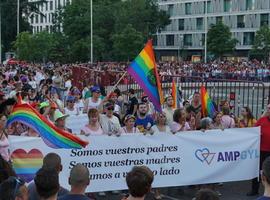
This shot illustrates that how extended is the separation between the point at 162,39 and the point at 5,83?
249 ft

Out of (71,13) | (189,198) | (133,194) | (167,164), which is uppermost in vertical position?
(71,13)

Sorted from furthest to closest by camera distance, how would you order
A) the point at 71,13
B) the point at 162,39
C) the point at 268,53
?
1. the point at 162,39
2. the point at 71,13
3. the point at 268,53

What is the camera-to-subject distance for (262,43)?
70812mm

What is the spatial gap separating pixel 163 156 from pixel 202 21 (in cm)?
7992

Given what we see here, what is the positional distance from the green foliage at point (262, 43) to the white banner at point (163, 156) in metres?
59.9

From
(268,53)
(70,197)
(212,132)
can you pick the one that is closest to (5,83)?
(212,132)

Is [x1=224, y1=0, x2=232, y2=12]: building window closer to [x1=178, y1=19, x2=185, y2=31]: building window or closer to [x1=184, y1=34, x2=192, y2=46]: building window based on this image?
[x1=184, y1=34, x2=192, y2=46]: building window

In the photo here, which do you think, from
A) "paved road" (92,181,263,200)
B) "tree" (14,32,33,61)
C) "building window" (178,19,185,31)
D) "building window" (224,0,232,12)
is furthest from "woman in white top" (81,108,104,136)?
"building window" (178,19,185,31)

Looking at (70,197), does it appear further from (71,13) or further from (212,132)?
(71,13)

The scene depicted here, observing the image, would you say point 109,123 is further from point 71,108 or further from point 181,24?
point 181,24

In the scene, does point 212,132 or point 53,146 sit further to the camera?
point 212,132

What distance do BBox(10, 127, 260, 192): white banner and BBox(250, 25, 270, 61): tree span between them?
5995 centimetres

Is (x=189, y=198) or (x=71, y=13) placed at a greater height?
(x=71, y=13)

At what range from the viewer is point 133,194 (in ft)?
17.2
